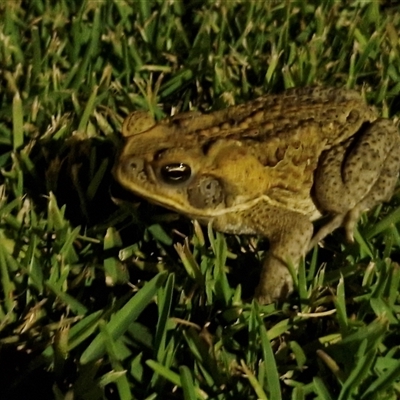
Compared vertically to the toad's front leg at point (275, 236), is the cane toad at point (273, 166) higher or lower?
higher

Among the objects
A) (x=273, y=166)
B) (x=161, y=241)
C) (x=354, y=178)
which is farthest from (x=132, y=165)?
(x=354, y=178)

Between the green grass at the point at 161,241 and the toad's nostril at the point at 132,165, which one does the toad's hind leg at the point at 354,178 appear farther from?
the toad's nostril at the point at 132,165

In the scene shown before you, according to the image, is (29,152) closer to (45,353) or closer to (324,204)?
(45,353)

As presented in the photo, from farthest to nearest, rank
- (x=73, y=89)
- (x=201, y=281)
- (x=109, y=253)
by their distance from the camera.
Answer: (x=73, y=89) < (x=109, y=253) < (x=201, y=281)

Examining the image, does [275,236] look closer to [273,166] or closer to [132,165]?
[273,166]

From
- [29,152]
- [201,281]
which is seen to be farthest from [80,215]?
[201,281]

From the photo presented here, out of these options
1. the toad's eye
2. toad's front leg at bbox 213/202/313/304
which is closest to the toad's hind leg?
toad's front leg at bbox 213/202/313/304

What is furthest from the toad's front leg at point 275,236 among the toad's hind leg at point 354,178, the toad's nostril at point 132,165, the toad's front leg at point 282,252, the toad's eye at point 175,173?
the toad's nostril at point 132,165

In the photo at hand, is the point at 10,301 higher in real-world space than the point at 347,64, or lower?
lower

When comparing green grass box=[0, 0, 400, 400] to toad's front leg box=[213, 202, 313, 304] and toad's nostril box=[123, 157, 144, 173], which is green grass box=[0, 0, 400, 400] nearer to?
toad's front leg box=[213, 202, 313, 304]
